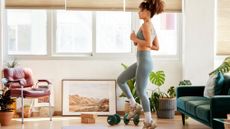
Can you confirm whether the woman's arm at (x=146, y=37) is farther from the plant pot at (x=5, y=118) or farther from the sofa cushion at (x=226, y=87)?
the plant pot at (x=5, y=118)

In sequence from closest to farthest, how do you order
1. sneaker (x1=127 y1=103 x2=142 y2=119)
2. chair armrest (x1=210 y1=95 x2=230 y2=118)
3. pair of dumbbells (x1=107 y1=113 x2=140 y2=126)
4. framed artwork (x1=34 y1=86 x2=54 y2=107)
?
chair armrest (x1=210 y1=95 x2=230 y2=118) < sneaker (x1=127 y1=103 x2=142 y2=119) < pair of dumbbells (x1=107 y1=113 x2=140 y2=126) < framed artwork (x1=34 y1=86 x2=54 y2=107)

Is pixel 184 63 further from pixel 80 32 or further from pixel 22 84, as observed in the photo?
pixel 22 84

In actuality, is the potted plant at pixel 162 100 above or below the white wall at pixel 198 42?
below

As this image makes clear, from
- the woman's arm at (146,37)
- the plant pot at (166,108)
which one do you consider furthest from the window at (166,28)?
the woman's arm at (146,37)

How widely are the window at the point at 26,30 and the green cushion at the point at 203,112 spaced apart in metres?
3.09

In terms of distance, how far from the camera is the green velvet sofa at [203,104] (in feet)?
15.1

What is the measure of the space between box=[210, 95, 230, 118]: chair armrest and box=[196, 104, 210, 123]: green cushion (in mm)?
116

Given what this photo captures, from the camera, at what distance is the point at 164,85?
7.07 metres

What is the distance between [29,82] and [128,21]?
2.04 m

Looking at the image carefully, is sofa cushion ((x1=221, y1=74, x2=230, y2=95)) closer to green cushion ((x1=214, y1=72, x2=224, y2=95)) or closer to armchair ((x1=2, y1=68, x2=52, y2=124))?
green cushion ((x1=214, y1=72, x2=224, y2=95))

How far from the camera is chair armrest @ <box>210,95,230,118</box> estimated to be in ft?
15.1

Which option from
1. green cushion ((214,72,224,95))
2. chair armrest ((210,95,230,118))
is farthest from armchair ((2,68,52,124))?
chair armrest ((210,95,230,118))

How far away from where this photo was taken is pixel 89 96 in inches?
269

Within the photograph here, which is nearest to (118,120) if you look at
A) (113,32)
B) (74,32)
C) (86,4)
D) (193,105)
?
(193,105)
